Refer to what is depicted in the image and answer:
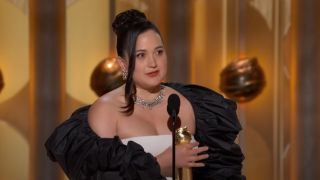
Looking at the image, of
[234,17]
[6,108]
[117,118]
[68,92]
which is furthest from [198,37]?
[117,118]

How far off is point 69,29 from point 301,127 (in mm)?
980

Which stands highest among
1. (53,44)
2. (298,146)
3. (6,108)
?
(53,44)

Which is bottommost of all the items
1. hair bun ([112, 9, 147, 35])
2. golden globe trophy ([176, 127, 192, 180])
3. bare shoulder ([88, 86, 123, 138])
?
golden globe trophy ([176, 127, 192, 180])

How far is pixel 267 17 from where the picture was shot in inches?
92.2

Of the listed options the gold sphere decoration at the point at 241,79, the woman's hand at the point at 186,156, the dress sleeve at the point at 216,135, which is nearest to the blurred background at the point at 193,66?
the gold sphere decoration at the point at 241,79

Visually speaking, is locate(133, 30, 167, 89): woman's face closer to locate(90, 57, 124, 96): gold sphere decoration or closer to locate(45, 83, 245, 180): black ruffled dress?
locate(45, 83, 245, 180): black ruffled dress

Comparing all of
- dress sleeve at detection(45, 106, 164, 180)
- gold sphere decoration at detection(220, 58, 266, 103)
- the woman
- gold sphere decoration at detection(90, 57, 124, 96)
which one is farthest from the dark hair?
gold sphere decoration at detection(220, 58, 266, 103)

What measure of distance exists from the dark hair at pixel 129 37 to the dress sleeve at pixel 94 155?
102mm

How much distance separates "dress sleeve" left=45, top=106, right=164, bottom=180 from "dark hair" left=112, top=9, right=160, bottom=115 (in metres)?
0.10

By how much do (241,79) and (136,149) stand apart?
1.16 meters

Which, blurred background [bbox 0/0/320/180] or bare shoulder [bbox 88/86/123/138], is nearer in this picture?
bare shoulder [bbox 88/86/123/138]

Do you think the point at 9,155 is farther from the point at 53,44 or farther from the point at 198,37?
the point at 198,37

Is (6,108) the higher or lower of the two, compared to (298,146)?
higher

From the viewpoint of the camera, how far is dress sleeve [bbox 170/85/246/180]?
1.36 m
